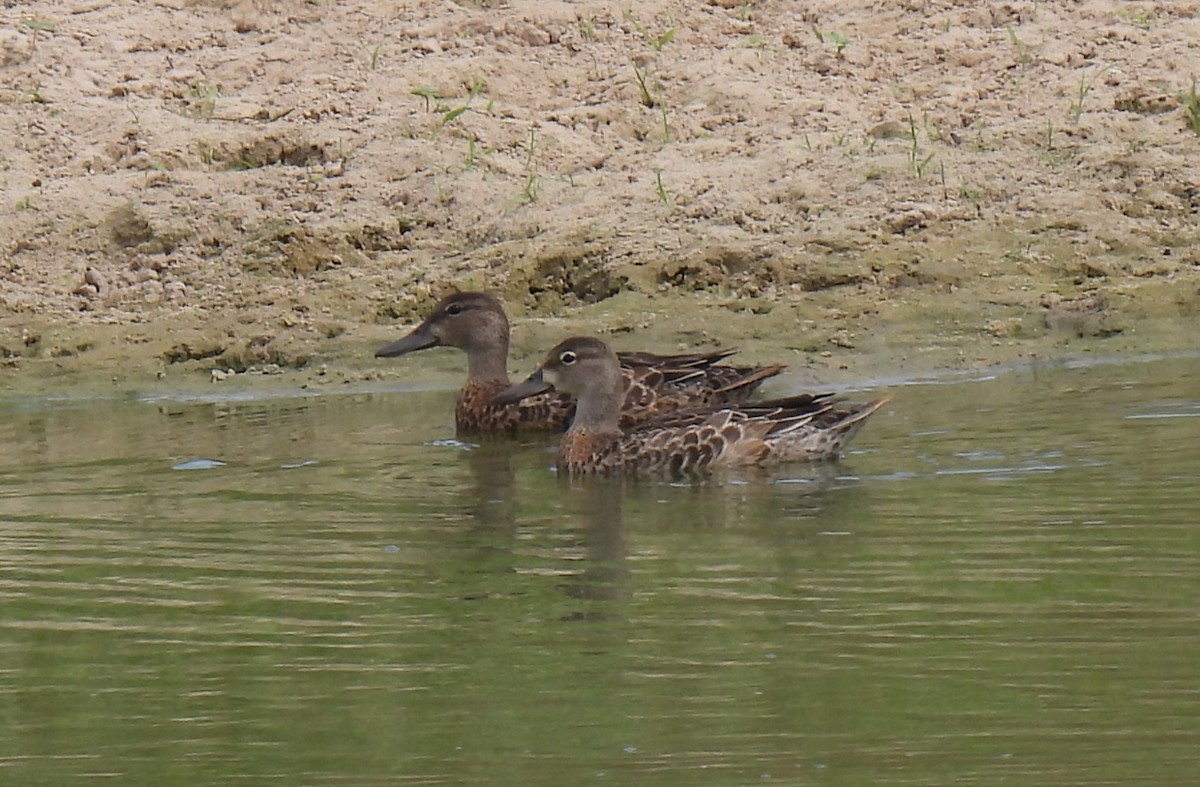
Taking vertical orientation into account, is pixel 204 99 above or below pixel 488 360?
above

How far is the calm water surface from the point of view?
5082 mm

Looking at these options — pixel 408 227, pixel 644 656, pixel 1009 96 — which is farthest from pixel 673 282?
pixel 644 656

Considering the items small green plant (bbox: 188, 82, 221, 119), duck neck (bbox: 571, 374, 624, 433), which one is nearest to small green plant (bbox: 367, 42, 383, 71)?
small green plant (bbox: 188, 82, 221, 119)

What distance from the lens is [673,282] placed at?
13672 mm

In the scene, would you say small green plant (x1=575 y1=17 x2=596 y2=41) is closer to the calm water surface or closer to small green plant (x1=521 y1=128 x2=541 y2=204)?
small green plant (x1=521 y1=128 x2=541 y2=204)

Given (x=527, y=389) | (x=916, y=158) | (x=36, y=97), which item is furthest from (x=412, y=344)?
(x=36, y=97)

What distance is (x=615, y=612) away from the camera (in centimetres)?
665

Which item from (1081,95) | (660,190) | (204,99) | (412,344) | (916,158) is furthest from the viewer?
(204,99)

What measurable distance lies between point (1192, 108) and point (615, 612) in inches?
347

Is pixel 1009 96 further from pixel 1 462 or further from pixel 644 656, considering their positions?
pixel 644 656

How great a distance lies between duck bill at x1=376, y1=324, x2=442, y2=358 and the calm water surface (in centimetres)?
170

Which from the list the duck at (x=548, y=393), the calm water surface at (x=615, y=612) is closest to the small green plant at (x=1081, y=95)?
the duck at (x=548, y=393)

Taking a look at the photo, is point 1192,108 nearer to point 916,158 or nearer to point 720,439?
point 916,158

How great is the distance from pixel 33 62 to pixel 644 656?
36.3ft
